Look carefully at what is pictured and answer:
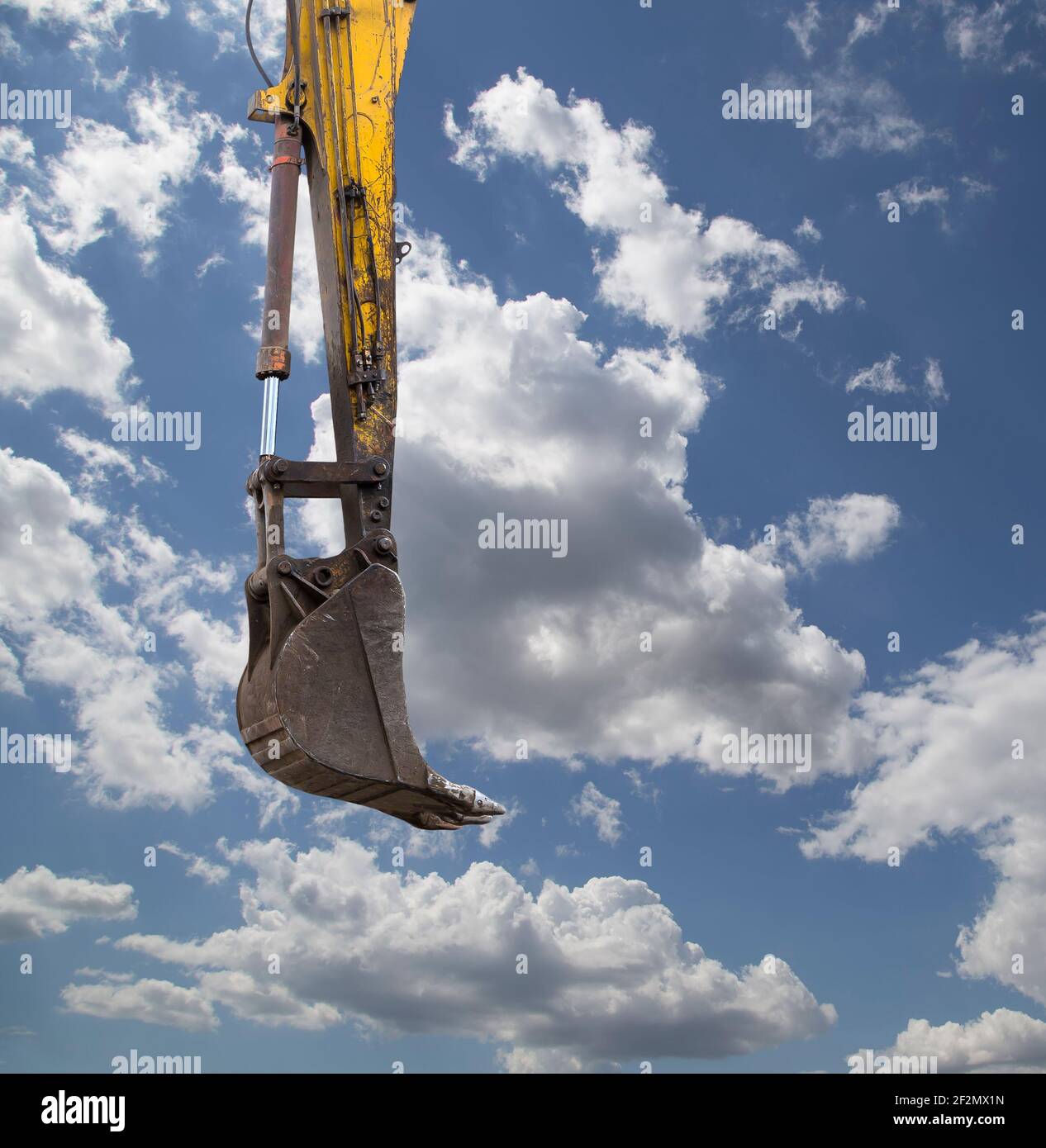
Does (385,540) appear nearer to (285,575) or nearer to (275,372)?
(285,575)

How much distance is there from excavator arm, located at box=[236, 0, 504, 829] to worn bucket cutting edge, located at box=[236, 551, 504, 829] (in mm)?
11

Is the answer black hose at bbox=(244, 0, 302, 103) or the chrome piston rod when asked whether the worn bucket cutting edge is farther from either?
black hose at bbox=(244, 0, 302, 103)

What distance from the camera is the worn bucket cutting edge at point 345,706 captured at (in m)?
10.0

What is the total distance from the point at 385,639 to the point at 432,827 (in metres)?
1.40

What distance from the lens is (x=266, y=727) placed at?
1004 centimetres

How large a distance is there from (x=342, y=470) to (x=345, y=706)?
180cm

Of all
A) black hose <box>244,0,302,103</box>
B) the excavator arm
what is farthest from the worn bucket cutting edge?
black hose <box>244,0,302,103</box>

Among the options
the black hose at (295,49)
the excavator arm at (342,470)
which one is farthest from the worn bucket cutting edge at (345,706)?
the black hose at (295,49)

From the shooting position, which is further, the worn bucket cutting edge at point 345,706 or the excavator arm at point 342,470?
the excavator arm at point 342,470

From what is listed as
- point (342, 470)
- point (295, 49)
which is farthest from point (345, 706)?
point (295, 49)

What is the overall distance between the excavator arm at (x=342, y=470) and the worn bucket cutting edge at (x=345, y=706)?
1 cm

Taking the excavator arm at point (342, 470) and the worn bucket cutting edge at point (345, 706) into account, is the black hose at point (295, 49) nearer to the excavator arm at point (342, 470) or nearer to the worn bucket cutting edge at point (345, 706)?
the excavator arm at point (342, 470)

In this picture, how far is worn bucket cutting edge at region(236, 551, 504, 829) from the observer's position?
10023mm

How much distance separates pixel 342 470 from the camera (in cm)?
1091
